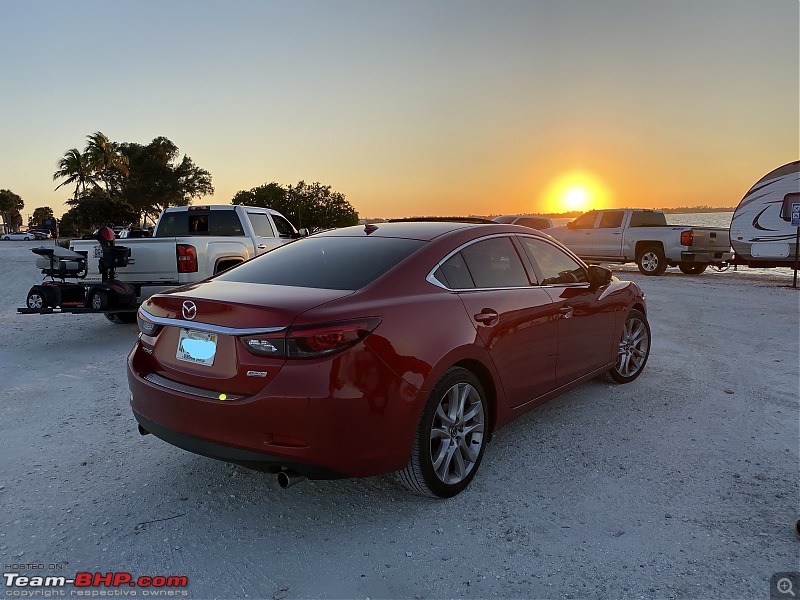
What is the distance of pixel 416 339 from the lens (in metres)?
3.10

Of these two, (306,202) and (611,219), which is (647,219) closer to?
(611,219)

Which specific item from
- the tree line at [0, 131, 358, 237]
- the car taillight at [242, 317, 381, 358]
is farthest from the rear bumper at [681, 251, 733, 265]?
the tree line at [0, 131, 358, 237]

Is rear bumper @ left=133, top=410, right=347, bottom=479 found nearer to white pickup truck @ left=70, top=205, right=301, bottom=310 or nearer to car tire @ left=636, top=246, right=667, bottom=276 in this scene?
white pickup truck @ left=70, top=205, right=301, bottom=310

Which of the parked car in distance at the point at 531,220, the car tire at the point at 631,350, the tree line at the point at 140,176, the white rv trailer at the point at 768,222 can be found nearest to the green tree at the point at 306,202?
the tree line at the point at 140,176

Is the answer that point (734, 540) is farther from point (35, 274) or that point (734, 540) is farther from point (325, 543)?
point (35, 274)

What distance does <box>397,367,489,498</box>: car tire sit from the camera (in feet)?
10.5

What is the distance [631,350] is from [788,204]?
44.7 feet

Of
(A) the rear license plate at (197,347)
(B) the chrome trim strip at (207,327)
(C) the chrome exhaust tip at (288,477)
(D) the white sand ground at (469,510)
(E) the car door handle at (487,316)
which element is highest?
(B) the chrome trim strip at (207,327)

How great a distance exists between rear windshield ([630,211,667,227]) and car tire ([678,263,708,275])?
5.26 ft

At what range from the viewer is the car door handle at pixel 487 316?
3572 mm

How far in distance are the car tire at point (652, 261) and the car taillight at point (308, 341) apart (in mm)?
17546

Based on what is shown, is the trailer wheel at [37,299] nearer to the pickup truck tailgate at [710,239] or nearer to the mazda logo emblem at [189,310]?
the mazda logo emblem at [189,310]

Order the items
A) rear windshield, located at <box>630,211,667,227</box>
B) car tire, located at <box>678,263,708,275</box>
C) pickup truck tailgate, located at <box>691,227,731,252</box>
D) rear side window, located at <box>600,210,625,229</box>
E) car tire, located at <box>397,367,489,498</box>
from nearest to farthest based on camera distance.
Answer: car tire, located at <box>397,367,489,498</box> < pickup truck tailgate, located at <box>691,227,731,252</box> < car tire, located at <box>678,263,708,275</box> < rear windshield, located at <box>630,211,667,227</box> < rear side window, located at <box>600,210,625,229</box>

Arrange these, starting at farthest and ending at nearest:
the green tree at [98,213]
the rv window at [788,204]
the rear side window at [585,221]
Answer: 1. the green tree at [98,213]
2. the rear side window at [585,221]
3. the rv window at [788,204]
